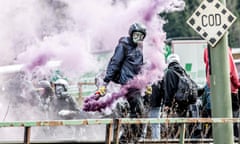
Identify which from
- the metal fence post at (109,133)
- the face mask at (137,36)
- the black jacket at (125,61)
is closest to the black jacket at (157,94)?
the black jacket at (125,61)

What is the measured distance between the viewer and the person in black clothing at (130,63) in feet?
33.0

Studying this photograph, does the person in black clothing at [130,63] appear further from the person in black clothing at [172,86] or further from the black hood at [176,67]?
the black hood at [176,67]

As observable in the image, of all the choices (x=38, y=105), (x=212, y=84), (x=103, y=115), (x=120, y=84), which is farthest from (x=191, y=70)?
(x=212, y=84)

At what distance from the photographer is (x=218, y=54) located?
27.8 ft

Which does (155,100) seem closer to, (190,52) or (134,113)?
(134,113)

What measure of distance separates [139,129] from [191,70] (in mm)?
11510

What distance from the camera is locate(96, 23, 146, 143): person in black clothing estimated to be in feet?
33.0

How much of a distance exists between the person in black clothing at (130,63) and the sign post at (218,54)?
5.56 feet

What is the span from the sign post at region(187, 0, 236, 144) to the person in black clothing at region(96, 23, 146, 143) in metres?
1.69

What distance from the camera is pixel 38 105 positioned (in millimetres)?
13859

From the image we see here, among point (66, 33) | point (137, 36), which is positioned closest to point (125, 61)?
point (137, 36)

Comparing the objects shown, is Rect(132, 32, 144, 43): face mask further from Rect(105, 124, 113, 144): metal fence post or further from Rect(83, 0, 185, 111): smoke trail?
Rect(105, 124, 113, 144): metal fence post

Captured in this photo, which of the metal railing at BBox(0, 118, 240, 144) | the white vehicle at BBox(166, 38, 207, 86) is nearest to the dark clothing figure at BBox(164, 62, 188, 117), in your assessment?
the metal railing at BBox(0, 118, 240, 144)

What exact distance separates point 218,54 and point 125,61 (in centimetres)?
197
